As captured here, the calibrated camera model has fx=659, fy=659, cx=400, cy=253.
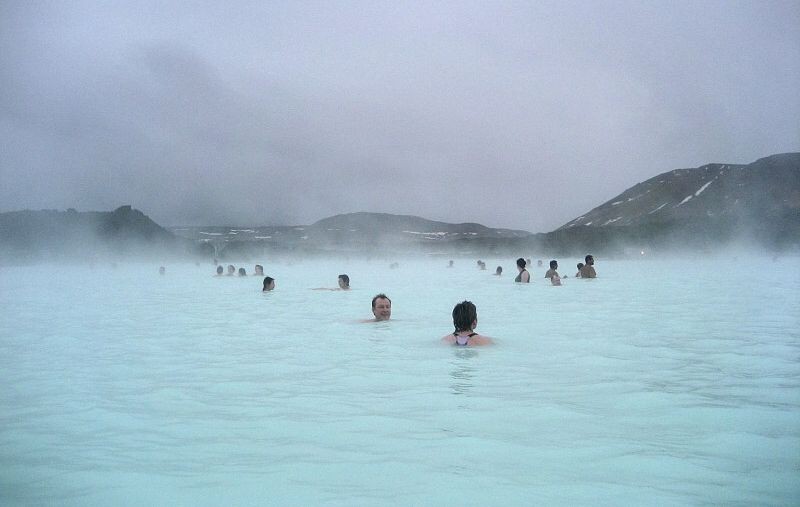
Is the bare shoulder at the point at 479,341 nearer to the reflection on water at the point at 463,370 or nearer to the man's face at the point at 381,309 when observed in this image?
the reflection on water at the point at 463,370

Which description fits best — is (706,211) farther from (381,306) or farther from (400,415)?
(400,415)

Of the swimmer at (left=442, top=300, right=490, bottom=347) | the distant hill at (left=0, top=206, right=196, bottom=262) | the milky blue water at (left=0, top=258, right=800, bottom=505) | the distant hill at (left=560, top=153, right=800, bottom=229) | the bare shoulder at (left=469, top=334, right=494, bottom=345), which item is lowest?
the milky blue water at (left=0, top=258, right=800, bottom=505)

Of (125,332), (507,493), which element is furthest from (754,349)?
(125,332)

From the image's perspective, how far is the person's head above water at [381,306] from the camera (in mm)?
12156

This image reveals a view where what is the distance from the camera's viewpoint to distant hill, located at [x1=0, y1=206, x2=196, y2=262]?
189 ft

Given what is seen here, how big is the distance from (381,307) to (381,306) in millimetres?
31

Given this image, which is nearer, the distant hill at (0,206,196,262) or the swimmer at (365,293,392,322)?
the swimmer at (365,293,392,322)

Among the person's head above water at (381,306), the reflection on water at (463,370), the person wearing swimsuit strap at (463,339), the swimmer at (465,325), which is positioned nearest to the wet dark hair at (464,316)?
the swimmer at (465,325)

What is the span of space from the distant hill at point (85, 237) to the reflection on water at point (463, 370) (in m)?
57.5

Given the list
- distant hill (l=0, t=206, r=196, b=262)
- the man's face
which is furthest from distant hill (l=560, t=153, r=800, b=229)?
the man's face

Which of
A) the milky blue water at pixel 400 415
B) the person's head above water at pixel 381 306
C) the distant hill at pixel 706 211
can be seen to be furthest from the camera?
the distant hill at pixel 706 211

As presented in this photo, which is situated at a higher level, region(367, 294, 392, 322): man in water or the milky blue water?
region(367, 294, 392, 322): man in water

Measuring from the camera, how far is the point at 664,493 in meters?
3.66

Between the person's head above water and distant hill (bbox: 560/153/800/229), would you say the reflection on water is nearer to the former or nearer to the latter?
the person's head above water
